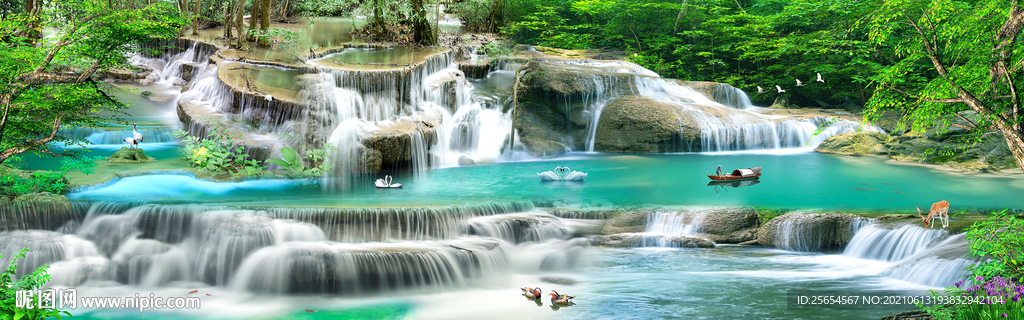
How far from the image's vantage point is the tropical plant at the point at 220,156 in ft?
30.3

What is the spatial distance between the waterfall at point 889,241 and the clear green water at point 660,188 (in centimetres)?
91

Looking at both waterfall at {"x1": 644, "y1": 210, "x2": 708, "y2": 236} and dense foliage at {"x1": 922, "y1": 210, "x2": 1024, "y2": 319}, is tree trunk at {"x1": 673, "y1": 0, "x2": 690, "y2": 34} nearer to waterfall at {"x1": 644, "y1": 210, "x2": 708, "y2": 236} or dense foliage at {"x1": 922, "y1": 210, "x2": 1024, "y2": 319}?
waterfall at {"x1": 644, "y1": 210, "x2": 708, "y2": 236}

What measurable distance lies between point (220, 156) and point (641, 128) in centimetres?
870

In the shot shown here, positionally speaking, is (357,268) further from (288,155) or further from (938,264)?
(938,264)

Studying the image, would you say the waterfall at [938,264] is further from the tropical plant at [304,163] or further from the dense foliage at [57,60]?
the dense foliage at [57,60]

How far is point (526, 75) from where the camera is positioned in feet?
47.4

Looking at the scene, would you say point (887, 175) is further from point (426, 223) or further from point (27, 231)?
point (27, 231)

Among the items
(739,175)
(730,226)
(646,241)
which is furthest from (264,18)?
(730,226)

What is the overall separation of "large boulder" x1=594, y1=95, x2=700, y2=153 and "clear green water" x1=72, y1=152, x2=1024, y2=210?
181 cm

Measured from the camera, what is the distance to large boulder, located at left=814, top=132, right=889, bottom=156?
12.7 meters

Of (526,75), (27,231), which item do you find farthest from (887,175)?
(27,231)

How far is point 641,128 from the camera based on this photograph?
13391mm

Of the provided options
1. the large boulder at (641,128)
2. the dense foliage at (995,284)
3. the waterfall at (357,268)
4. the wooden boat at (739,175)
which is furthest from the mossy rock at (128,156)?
the dense foliage at (995,284)

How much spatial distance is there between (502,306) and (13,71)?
6.36m
